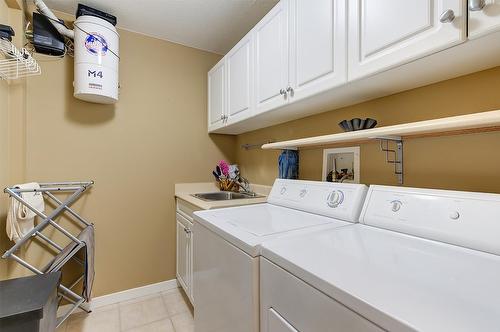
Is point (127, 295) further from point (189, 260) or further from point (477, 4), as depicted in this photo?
point (477, 4)

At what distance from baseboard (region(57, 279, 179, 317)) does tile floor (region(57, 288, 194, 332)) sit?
0.13 feet

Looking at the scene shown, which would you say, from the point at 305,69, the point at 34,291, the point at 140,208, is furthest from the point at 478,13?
the point at 140,208

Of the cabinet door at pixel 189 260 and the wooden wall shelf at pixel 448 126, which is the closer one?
the wooden wall shelf at pixel 448 126

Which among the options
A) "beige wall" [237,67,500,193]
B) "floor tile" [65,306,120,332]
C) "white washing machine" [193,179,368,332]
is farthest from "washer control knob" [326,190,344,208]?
"floor tile" [65,306,120,332]

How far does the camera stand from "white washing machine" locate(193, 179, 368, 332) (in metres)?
0.82

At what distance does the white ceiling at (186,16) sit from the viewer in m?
1.81

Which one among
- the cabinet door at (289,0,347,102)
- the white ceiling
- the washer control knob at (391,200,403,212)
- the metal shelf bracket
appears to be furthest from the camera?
the white ceiling

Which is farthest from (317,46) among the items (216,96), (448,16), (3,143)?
(3,143)

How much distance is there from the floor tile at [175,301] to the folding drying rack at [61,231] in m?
0.64

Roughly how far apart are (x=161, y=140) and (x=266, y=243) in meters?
1.88

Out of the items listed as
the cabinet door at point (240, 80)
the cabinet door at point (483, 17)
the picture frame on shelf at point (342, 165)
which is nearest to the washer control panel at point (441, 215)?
the picture frame on shelf at point (342, 165)

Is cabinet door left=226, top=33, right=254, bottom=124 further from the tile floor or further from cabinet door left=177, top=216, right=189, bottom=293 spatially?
the tile floor

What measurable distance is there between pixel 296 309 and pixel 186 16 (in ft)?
7.29

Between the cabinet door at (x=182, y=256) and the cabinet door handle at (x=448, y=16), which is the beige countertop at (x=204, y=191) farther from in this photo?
the cabinet door handle at (x=448, y=16)
